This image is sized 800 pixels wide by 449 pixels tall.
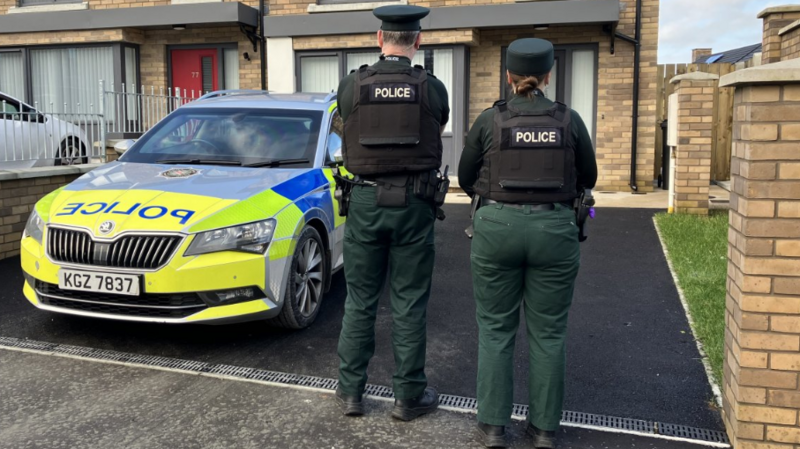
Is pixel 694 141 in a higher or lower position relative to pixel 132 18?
lower

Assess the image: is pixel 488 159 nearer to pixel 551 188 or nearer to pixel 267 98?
pixel 551 188

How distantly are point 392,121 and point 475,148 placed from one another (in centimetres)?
48

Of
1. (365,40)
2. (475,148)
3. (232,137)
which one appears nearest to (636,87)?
(365,40)

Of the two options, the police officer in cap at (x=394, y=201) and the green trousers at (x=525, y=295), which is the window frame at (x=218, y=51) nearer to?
the police officer in cap at (x=394, y=201)

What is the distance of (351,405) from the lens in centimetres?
378

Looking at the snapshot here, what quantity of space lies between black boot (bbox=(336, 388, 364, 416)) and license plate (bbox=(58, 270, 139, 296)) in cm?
148

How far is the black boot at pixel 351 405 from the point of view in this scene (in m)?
3.76

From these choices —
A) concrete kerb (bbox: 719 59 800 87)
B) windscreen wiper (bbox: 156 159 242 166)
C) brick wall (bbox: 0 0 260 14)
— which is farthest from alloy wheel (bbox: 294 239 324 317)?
brick wall (bbox: 0 0 260 14)

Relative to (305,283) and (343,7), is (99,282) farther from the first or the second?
(343,7)

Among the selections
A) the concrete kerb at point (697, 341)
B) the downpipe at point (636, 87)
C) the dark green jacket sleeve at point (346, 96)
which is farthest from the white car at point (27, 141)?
the downpipe at point (636, 87)

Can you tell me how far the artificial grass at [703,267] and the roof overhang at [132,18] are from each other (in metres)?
8.97

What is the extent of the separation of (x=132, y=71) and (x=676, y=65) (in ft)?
36.7

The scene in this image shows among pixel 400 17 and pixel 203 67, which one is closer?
pixel 400 17

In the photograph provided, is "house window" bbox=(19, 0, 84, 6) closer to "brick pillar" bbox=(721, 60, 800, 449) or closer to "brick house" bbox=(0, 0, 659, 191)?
"brick house" bbox=(0, 0, 659, 191)
